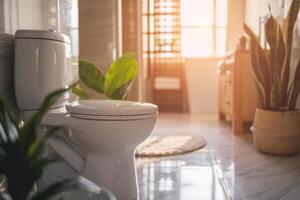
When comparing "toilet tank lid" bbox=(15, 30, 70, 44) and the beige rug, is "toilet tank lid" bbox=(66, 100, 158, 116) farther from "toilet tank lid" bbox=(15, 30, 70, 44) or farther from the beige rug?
the beige rug

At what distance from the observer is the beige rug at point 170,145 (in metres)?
2.36

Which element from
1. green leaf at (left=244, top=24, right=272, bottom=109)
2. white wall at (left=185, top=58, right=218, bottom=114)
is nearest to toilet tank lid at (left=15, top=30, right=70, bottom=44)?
green leaf at (left=244, top=24, right=272, bottom=109)

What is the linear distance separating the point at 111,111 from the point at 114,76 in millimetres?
644

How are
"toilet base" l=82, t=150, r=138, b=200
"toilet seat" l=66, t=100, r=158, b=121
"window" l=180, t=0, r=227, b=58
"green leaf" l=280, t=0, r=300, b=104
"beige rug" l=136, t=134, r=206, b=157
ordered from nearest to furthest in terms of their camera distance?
"toilet seat" l=66, t=100, r=158, b=121, "toilet base" l=82, t=150, r=138, b=200, "green leaf" l=280, t=0, r=300, b=104, "beige rug" l=136, t=134, r=206, b=157, "window" l=180, t=0, r=227, b=58

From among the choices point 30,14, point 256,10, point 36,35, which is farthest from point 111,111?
point 256,10

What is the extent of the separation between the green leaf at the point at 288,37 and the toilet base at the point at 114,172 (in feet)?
4.09

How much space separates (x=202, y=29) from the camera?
17.3 feet

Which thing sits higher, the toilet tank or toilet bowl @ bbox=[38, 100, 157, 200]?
the toilet tank

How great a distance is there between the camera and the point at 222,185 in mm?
1712

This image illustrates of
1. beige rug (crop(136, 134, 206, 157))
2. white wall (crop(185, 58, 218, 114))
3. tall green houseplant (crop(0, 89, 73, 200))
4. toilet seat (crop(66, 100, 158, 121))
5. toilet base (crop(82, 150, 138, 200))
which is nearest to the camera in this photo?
tall green houseplant (crop(0, 89, 73, 200))

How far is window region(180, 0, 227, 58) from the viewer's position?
5.20 meters

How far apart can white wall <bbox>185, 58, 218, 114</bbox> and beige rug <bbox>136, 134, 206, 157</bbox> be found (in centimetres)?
210

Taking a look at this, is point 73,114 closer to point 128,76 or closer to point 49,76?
point 49,76

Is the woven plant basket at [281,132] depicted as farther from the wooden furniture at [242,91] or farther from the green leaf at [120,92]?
the green leaf at [120,92]
